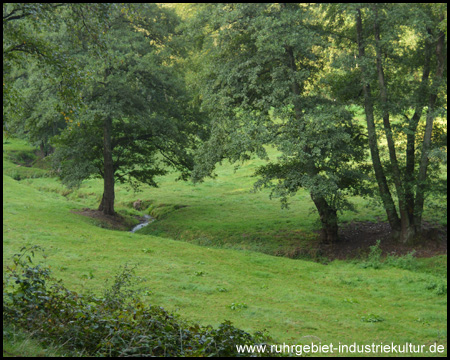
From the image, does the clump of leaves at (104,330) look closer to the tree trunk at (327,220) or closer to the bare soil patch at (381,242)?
the bare soil patch at (381,242)

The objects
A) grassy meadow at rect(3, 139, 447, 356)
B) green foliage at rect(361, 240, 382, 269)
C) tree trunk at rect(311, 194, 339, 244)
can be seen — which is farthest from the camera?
tree trunk at rect(311, 194, 339, 244)

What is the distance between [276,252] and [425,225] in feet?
28.7

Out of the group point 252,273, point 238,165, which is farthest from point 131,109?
point 252,273

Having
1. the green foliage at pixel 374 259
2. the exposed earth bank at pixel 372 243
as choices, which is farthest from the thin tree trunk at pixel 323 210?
the green foliage at pixel 374 259

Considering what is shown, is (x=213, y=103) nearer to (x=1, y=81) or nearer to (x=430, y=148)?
(x=430, y=148)

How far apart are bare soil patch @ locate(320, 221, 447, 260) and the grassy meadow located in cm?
132

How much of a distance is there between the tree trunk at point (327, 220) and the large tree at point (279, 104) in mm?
55

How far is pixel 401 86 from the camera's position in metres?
22.4

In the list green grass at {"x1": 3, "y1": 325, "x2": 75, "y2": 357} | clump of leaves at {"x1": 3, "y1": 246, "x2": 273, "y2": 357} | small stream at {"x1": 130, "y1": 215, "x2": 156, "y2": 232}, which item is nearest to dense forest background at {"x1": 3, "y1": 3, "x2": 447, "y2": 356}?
clump of leaves at {"x1": 3, "y1": 246, "x2": 273, "y2": 357}

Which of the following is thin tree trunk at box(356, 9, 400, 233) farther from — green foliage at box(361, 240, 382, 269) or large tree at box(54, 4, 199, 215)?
large tree at box(54, 4, 199, 215)

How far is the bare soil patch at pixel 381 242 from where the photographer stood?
20.6 meters

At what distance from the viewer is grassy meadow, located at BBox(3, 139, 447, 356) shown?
12.1 meters

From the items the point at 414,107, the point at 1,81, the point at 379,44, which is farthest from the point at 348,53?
the point at 1,81

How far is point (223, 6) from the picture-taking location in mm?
22438
